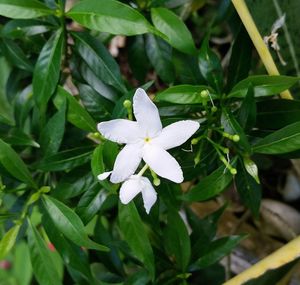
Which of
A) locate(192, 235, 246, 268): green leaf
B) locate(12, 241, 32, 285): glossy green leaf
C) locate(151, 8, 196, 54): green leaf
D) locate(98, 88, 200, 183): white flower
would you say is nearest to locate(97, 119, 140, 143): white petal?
locate(98, 88, 200, 183): white flower

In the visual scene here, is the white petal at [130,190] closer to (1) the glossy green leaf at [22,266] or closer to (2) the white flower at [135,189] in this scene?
(2) the white flower at [135,189]

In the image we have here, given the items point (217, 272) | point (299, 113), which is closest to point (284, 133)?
point (299, 113)

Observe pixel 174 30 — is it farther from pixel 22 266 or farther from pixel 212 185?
pixel 22 266

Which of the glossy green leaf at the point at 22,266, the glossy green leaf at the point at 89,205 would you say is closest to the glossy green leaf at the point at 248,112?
the glossy green leaf at the point at 89,205

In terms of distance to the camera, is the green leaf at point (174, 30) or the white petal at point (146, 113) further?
the green leaf at point (174, 30)

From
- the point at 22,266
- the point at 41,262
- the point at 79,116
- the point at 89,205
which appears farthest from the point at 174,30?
the point at 22,266

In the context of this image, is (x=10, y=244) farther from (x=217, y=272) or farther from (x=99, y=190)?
(x=217, y=272)

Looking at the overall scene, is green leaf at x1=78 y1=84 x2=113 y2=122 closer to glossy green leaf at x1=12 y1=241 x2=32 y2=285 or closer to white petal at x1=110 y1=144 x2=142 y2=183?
white petal at x1=110 y1=144 x2=142 y2=183
